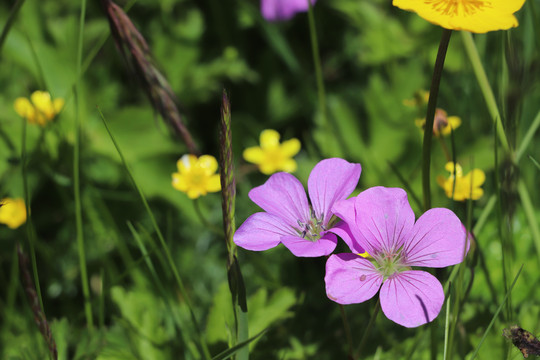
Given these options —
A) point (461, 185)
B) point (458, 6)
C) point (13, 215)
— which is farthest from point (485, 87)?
point (13, 215)

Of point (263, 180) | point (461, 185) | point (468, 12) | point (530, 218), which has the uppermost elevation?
point (468, 12)

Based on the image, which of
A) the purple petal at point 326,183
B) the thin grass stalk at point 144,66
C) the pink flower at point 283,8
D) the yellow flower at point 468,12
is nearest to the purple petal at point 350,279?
the purple petal at point 326,183

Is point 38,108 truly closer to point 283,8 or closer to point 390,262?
point 283,8

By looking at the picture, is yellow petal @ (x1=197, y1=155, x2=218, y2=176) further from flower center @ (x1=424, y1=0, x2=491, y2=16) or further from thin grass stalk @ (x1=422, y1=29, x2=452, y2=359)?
flower center @ (x1=424, y1=0, x2=491, y2=16)

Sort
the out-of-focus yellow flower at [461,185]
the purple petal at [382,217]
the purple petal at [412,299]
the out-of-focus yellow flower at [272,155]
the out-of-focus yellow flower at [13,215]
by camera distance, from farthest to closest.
Answer: the out-of-focus yellow flower at [272,155] → the out-of-focus yellow flower at [13,215] → the out-of-focus yellow flower at [461,185] → the purple petal at [382,217] → the purple petal at [412,299]

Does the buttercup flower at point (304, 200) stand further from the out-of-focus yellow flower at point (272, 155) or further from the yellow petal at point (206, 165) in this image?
the out-of-focus yellow flower at point (272, 155)

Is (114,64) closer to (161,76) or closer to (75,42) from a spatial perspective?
(75,42)

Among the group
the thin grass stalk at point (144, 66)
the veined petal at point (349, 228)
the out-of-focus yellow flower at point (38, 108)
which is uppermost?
the thin grass stalk at point (144, 66)
